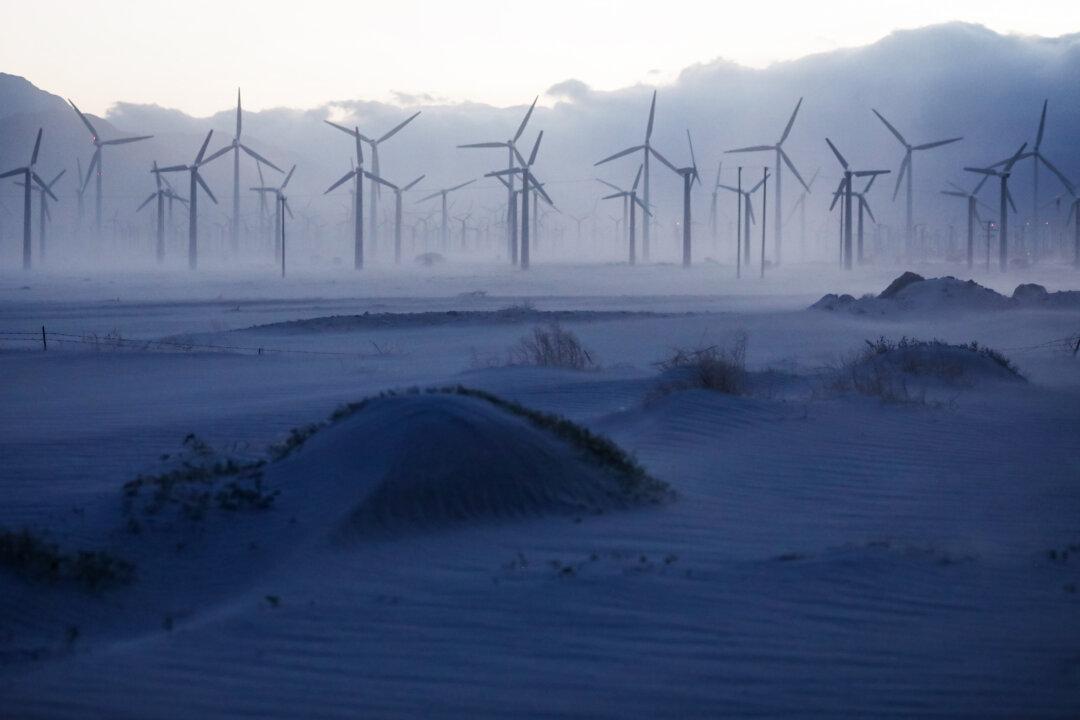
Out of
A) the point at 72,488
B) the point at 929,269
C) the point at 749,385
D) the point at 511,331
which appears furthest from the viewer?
the point at 929,269

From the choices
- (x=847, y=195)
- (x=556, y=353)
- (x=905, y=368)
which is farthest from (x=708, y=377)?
(x=847, y=195)

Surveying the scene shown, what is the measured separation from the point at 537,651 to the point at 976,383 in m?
17.6

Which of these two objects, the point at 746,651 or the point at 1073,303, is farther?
the point at 1073,303

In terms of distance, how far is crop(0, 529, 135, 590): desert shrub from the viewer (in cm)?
836

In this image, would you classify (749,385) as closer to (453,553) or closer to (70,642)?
(453,553)

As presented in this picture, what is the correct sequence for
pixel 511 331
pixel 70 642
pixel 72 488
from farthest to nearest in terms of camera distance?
pixel 511 331 → pixel 72 488 → pixel 70 642

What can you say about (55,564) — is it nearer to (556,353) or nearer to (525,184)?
(556,353)

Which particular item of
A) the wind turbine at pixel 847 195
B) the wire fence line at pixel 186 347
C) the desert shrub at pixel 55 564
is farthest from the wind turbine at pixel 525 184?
the desert shrub at pixel 55 564

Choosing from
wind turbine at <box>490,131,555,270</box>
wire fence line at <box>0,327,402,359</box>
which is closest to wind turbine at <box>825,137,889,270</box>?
wind turbine at <box>490,131,555,270</box>

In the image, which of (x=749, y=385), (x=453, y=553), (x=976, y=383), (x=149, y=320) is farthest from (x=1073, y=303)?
(x=453, y=553)

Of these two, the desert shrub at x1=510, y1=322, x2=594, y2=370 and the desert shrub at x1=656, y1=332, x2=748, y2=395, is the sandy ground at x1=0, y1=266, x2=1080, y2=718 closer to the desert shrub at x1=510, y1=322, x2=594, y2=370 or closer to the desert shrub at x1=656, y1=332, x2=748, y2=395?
the desert shrub at x1=656, y1=332, x2=748, y2=395

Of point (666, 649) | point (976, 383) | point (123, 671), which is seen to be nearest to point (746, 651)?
point (666, 649)

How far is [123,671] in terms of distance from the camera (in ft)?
21.6

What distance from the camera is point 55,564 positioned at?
8.34 metres
